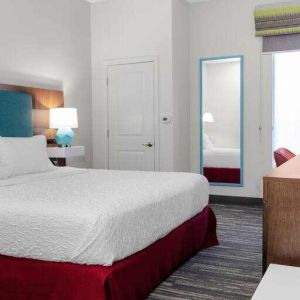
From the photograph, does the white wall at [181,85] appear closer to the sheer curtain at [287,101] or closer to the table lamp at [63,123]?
the sheer curtain at [287,101]

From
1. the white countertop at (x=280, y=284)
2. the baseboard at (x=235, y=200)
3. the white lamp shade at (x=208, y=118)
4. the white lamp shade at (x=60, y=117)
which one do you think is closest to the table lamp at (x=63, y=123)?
the white lamp shade at (x=60, y=117)

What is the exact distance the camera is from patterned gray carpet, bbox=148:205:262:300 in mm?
2671

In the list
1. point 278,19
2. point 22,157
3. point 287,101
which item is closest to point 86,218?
point 22,157

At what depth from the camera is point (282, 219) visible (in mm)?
1681

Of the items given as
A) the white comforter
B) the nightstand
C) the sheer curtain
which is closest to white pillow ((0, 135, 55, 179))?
the white comforter

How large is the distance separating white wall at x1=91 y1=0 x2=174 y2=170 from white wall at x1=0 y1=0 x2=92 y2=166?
0.12m

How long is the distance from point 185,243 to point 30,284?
1.33m

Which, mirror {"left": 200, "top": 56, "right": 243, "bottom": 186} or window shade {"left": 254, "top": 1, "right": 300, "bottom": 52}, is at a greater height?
window shade {"left": 254, "top": 1, "right": 300, "bottom": 52}

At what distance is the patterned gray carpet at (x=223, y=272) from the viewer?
105 inches

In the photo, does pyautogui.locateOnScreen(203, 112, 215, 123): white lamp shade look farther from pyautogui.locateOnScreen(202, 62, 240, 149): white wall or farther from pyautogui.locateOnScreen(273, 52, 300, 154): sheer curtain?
pyautogui.locateOnScreen(273, 52, 300, 154): sheer curtain

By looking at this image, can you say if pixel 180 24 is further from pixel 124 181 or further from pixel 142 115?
pixel 124 181

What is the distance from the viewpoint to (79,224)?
2094 mm

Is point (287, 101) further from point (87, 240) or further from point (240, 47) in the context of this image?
point (87, 240)

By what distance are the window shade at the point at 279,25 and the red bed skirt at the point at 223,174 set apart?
171cm
